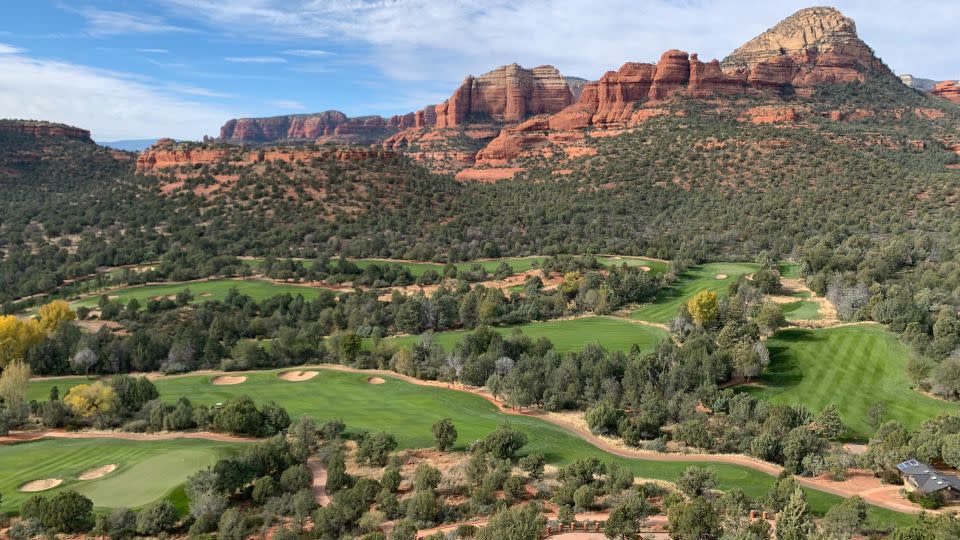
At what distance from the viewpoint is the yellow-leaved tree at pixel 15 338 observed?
39219 millimetres

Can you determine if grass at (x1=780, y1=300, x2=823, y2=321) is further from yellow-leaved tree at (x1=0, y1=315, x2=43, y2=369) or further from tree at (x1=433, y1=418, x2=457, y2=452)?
yellow-leaved tree at (x1=0, y1=315, x2=43, y2=369)

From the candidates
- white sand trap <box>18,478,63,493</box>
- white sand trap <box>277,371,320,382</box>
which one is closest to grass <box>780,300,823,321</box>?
white sand trap <box>277,371,320,382</box>

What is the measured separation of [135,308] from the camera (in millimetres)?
52094

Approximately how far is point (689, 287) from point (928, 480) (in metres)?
36.7

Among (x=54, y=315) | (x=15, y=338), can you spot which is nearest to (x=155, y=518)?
(x=15, y=338)

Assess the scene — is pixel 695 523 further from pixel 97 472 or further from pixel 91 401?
pixel 91 401

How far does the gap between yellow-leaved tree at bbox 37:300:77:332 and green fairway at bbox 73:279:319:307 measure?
830 cm

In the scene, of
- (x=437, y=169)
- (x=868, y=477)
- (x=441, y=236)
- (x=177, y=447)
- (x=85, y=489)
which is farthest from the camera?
(x=437, y=169)

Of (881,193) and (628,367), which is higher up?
(881,193)

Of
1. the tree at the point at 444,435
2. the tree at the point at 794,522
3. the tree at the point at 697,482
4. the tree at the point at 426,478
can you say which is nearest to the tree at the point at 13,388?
the tree at the point at 444,435

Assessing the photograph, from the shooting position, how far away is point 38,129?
114562mm

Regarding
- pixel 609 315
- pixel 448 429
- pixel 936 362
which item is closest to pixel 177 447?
pixel 448 429

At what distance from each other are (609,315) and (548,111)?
14060cm

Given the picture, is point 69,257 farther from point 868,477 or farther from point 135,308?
point 868,477
